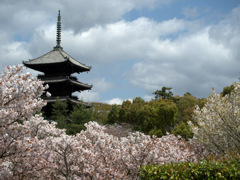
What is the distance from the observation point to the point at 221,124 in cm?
1259

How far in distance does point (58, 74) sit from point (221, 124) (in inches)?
900

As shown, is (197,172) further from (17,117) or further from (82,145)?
(17,117)

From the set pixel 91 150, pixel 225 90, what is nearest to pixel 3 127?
pixel 91 150

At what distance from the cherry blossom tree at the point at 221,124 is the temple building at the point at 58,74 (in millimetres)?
18503

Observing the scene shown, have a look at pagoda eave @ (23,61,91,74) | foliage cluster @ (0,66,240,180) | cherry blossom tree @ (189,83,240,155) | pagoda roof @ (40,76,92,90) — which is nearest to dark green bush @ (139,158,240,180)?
foliage cluster @ (0,66,240,180)

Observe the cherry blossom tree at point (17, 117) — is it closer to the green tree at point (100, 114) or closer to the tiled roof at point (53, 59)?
the green tree at point (100, 114)

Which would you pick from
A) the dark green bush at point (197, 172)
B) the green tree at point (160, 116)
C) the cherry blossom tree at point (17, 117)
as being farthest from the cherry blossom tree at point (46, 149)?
the green tree at point (160, 116)

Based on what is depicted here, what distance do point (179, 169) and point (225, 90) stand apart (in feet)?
133

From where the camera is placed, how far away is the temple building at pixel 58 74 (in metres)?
30.3

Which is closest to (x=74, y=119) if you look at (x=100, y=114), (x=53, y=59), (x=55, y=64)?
(x=55, y=64)

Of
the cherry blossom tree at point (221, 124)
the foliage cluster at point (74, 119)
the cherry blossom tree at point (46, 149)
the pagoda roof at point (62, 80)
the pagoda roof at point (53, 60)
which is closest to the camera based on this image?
the cherry blossom tree at point (46, 149)

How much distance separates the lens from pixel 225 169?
730 centimetres

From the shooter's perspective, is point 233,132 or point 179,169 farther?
point 233,132

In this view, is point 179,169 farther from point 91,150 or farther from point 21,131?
point 21,131
